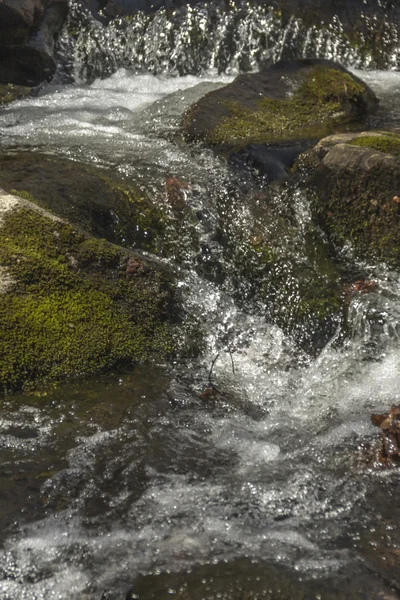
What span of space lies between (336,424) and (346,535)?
Result: 97 centimetres

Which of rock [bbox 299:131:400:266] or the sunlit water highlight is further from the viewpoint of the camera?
rock [bbox 299:131:400:266]

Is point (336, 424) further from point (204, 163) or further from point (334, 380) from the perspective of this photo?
point (204, 163)

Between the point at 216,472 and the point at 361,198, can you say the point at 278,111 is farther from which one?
the point at 216,472

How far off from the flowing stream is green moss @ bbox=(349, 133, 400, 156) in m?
1.19

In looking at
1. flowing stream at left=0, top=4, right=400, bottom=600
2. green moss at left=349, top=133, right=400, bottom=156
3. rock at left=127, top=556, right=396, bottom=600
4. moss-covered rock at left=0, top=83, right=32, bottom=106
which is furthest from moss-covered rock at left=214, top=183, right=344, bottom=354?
moss-covered rock at left=0, top=83, right=32, bottom=106

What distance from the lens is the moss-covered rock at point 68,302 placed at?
4.27 m

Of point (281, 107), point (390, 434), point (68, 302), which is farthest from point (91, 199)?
point (281, 107)

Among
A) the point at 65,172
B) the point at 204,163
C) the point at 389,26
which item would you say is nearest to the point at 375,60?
the point at 389,26

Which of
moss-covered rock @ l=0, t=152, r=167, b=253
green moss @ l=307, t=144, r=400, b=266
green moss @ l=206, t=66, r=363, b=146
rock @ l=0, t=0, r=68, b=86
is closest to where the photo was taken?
moss-covered rock @ l=0, t=152, r=167, b=253

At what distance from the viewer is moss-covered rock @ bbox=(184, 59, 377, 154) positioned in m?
7.07

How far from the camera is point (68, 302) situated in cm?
452

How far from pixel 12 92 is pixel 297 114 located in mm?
3803

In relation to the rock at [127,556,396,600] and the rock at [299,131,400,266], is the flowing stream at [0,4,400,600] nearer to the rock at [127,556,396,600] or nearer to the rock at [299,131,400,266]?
the rock at [127,556,396,600]

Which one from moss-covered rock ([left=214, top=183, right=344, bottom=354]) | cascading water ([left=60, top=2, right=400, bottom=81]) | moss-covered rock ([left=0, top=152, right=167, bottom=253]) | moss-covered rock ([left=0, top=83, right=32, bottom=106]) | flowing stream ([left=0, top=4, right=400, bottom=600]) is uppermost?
cascading water ([left=60, top=2, right=400, bottom=81])
